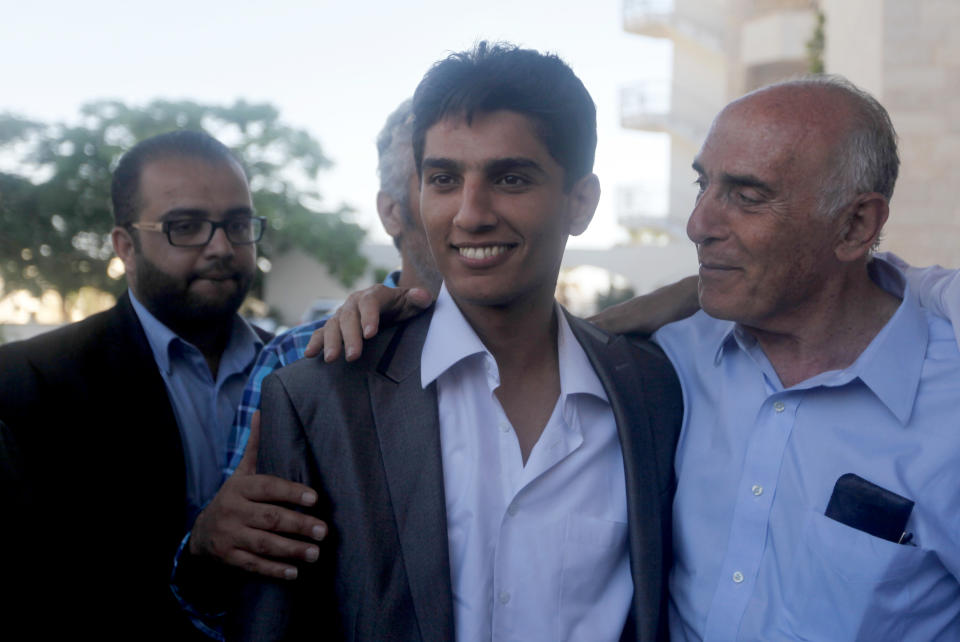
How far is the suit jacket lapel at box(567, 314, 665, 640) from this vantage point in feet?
6.64

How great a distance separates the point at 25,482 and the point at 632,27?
78.1ft

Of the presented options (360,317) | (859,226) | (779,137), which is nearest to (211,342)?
(360,317)

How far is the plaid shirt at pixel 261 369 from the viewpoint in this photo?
246 centimetres

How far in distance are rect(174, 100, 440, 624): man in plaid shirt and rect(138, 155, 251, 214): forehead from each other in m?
0.61

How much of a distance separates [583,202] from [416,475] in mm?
896

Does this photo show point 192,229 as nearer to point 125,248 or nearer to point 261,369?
point 125,248

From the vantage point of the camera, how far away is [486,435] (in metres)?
2.09

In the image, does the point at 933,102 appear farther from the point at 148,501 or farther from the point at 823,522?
the point at 148,501

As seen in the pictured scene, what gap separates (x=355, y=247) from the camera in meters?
28.1

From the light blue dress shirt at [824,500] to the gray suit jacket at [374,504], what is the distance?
6.3 inches

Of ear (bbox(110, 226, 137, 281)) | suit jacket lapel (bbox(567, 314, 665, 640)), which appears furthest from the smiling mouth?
ear (bbox(110, 226, 137, 281))

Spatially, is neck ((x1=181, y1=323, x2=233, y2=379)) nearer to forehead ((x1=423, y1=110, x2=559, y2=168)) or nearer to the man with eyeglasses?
the man with eyeglasses

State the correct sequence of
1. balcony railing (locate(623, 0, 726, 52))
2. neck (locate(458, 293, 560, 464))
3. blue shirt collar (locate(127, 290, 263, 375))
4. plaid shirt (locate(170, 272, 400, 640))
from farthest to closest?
balcony railing (locate(623, 0, 726, 52))
blue shirt collar (locate(127, 290, 263, 375))
plaid shirt (locate(170, 272, 400, 640))
neck (locate(458, 293, 560, 464))

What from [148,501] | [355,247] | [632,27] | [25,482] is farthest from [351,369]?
[355,247]
